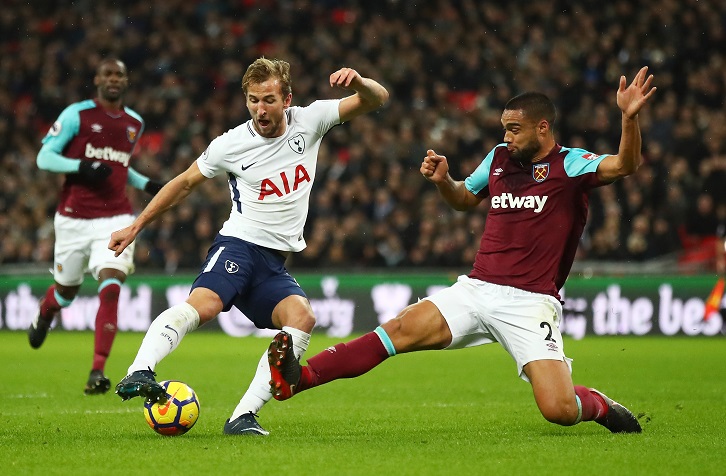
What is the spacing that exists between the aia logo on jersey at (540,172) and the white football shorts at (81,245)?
4019 mm

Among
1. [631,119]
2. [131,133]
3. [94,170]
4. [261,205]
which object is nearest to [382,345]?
[261,205]

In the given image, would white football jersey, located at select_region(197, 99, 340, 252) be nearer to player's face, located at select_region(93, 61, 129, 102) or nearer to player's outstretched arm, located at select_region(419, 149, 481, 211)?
player's outstretched arm, located at select_region(419, 149, 481, 211)

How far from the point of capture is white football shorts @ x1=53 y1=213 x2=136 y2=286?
938cm

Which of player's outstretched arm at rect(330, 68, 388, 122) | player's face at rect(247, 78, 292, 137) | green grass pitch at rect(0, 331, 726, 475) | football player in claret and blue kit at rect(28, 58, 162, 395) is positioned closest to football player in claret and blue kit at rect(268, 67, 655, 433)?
green grass pitch at rect(0, 331, 726, 475)

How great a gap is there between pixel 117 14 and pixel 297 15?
13.4ft

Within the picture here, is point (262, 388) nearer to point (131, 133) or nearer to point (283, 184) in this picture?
point (283, 184)

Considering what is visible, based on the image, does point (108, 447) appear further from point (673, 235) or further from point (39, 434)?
point (673, 235)

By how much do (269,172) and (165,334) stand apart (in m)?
1.18

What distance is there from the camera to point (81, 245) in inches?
374

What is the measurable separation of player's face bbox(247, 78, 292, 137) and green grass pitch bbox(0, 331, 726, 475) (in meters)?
1.78

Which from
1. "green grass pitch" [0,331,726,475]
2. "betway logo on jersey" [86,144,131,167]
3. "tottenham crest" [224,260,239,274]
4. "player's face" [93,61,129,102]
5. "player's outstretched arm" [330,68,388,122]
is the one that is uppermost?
"player's face" [93,61,129,102]

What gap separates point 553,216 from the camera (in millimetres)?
6520

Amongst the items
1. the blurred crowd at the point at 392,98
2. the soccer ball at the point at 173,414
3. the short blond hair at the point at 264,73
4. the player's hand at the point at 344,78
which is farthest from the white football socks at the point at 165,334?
the blurred crowd at the point at 392,98

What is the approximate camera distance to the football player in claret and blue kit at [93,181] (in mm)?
9258
